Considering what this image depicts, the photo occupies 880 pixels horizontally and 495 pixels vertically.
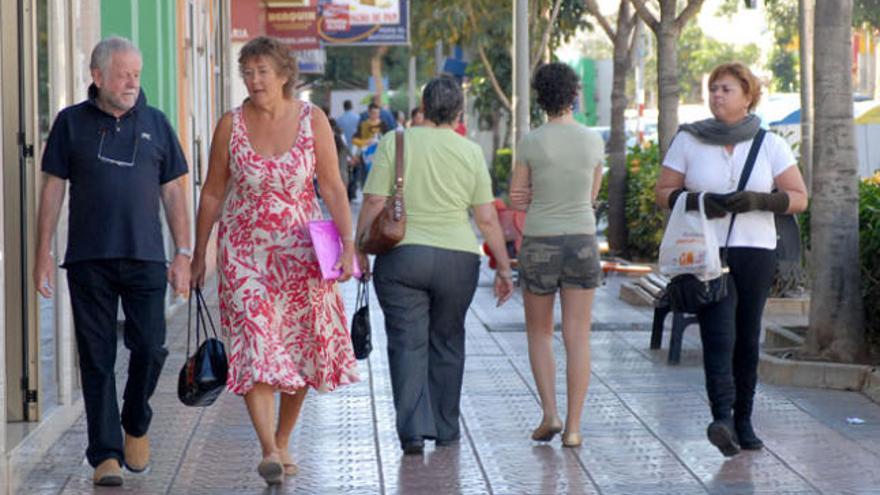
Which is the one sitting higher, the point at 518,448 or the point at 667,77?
the point at 667,77

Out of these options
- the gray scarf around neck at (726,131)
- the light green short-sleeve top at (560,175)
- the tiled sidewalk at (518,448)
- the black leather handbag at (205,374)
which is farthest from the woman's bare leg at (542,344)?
the black leather handbag at (205,374)

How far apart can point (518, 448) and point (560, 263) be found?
838mm

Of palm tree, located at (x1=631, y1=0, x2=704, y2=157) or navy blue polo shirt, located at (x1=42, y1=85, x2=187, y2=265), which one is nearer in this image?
navy blue polo shirt, located at (x1=42, y1=85, x2=187, y2=265)

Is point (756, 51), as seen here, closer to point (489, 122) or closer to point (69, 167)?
point (489, 122)

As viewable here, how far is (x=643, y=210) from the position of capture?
19203mm

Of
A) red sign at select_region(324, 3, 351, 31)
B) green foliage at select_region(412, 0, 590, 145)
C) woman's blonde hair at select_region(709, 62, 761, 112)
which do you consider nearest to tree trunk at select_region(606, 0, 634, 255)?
green foliage at select_region(412, 0, 590, 145)

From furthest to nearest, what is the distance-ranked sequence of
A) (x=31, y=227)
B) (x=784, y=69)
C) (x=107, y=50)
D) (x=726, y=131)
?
(x=784, y=69), (x=31, y=227), (x=726, y=131), (x=107, y=50)

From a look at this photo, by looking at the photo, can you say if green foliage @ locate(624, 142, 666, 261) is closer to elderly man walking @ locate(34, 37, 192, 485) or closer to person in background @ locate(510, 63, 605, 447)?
person in background @ locate(510, 63, 605, 447)

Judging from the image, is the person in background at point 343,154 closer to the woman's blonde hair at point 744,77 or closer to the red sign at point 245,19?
the red sign at point 245,19

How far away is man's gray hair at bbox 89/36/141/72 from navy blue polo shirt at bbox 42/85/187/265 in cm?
14

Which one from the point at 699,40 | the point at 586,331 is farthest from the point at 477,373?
the point at 699,40

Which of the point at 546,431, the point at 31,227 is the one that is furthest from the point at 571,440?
the point at 31,227

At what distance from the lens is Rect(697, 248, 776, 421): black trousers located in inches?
320

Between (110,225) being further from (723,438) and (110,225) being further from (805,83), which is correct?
(805,83)
